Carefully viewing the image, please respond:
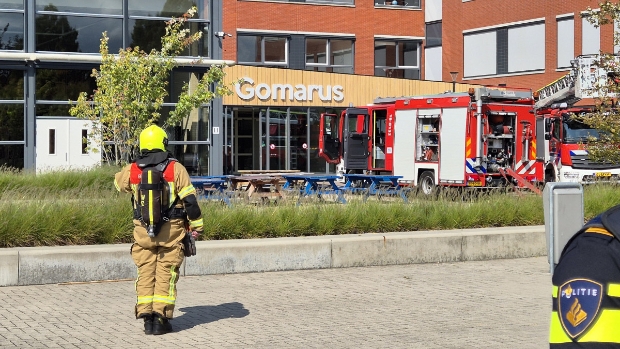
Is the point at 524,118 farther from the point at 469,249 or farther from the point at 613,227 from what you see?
the point at 613,227

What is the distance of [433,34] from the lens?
44.8m

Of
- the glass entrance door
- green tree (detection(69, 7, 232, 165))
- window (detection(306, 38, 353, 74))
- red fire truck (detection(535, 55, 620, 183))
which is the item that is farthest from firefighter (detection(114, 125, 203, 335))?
window (detection(306, 38, 353, 74))

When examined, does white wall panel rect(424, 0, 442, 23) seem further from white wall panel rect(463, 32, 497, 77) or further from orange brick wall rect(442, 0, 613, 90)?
white wall panel rect(463, 32, 497, 77)

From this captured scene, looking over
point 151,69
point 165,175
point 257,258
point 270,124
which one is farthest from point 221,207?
point 270,124

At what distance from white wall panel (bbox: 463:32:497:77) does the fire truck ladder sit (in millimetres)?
15741

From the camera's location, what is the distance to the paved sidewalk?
7.83 meters

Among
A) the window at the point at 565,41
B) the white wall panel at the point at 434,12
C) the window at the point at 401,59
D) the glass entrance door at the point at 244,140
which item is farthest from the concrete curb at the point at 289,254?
the white wall panel at the point at 434,12

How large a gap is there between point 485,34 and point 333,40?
7454 mm

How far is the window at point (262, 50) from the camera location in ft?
128

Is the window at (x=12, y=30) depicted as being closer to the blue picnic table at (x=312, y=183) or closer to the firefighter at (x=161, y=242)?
the blue picnic table at (x=312, y=183)

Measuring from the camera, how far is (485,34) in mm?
43219

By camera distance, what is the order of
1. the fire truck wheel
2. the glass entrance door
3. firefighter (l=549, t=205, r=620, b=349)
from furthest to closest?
the glass entrance door
the fire truck wheel
firefighter (l=549, t=205, r=620, b=349)

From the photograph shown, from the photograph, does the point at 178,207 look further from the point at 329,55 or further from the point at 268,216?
the point at 329,55

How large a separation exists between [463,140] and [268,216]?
1268 cm
